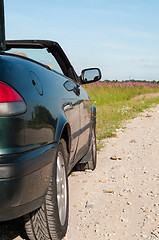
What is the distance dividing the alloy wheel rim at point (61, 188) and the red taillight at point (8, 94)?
0.88 m

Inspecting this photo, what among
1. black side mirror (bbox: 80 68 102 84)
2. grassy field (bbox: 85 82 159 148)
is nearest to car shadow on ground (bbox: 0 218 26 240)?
black side mirror (bbox: 80 68 102 84)

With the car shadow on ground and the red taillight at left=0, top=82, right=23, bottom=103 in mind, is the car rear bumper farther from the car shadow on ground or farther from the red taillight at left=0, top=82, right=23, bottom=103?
the car shadow on ground

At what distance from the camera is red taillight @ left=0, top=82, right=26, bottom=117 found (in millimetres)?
1863

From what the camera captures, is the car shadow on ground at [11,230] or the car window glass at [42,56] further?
the car window glass at [42,56]

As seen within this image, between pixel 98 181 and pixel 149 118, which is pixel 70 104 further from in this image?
pixel 149 118

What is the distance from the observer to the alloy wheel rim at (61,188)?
2.69 metres

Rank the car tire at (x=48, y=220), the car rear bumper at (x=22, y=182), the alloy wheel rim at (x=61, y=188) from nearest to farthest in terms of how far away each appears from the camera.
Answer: the car rear bumper at (x=22, y=182), the car tire at (x=48, y=220), the alloy wheel rim at (x=61, y=188)

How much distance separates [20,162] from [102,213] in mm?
1620

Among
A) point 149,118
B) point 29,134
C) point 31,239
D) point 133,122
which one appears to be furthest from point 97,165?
point 149,118

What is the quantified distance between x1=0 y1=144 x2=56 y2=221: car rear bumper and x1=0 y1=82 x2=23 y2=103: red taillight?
12.5 inches

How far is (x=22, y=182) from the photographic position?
6.19ft

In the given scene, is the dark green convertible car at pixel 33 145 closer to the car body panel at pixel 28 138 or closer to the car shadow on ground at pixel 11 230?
the car body panel at pixel 28 138

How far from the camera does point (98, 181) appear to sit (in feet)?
14.2

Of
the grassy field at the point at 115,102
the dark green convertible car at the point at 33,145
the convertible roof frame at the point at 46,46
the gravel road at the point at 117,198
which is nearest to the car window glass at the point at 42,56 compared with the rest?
the convertible roof frame at the point at 46,46
